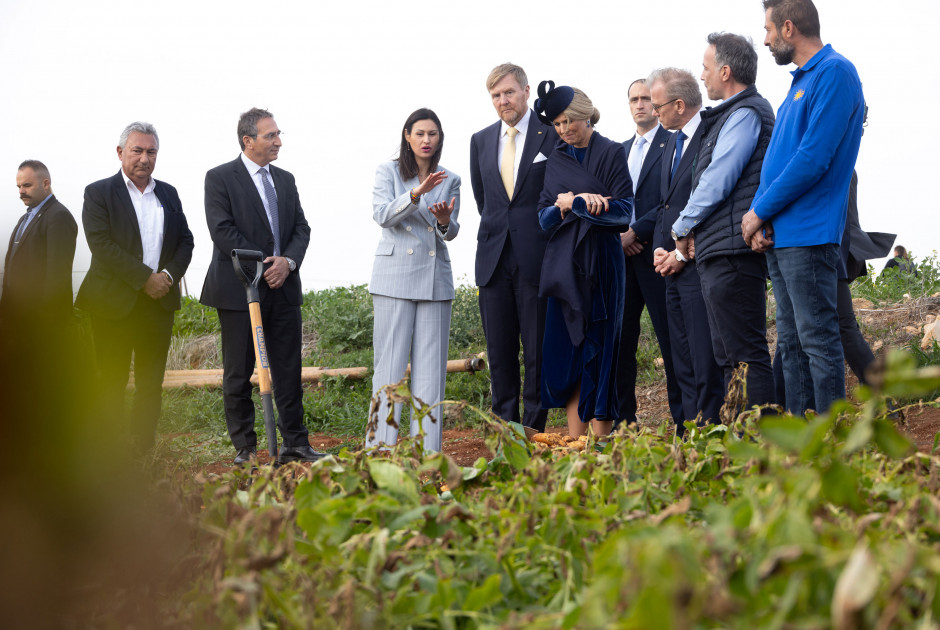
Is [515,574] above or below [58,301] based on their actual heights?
below

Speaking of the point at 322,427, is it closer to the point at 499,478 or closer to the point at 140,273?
the point at 140,273

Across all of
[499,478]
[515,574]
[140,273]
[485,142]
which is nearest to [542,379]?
[485,142]

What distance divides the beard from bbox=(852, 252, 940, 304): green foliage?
565cm

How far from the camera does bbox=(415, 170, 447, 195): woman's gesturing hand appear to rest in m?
4.66

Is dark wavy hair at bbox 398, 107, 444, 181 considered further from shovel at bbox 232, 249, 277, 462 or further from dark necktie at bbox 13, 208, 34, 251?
dark necktie at bbox 13, 208, 34, 251

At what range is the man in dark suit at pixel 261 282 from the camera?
17.5 feet

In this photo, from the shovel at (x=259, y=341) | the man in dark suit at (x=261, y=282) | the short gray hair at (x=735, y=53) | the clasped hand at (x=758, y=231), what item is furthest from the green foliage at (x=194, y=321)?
the clasped hand at (x=758, y=231)

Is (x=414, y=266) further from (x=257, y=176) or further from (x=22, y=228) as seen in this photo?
(x=22, y=228)

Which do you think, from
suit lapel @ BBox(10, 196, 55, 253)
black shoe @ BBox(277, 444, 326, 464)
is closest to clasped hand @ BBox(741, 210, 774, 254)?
black shoe @ BBox(277, 444, 326, 464)

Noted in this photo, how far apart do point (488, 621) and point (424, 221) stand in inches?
176

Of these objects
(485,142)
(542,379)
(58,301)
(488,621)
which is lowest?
(542,379)

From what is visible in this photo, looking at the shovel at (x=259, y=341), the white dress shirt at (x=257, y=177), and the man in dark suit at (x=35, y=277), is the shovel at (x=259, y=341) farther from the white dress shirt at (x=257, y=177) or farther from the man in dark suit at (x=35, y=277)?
the man in dark suit at (x=35, y=277)

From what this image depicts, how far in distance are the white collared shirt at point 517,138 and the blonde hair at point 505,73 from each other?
0.69 ft

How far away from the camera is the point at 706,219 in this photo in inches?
167
